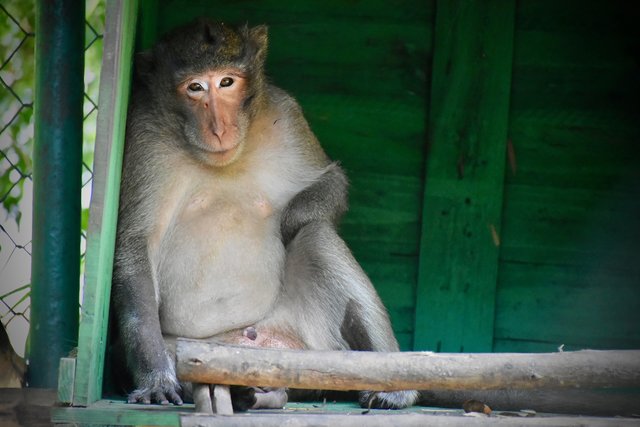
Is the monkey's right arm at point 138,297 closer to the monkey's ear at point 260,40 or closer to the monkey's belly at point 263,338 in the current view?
the monkey's belly at point 263,338

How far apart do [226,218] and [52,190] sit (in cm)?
82

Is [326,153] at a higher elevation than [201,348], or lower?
higher

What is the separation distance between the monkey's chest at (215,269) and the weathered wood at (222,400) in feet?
3.95

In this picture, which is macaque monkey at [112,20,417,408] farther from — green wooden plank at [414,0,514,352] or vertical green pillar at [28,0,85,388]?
green wooden plank at [414,0,514,352]

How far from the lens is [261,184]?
5.57 meters

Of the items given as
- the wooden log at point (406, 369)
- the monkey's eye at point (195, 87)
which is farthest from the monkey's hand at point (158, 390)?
the monkey's eye at point (195, 87)

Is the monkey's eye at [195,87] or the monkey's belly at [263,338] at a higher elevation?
the monkey's eye at [195,87]

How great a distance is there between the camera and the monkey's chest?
17.5 feet

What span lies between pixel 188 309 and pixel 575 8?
2587 millimetres

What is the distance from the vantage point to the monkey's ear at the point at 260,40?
5559 millimetres

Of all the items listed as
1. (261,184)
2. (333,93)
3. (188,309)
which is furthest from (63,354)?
(333,93)

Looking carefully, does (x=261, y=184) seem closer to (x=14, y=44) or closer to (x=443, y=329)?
(x=443, y=329)

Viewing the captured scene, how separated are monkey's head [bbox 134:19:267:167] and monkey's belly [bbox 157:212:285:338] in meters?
0.36

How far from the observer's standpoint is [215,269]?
5395 millimetres
